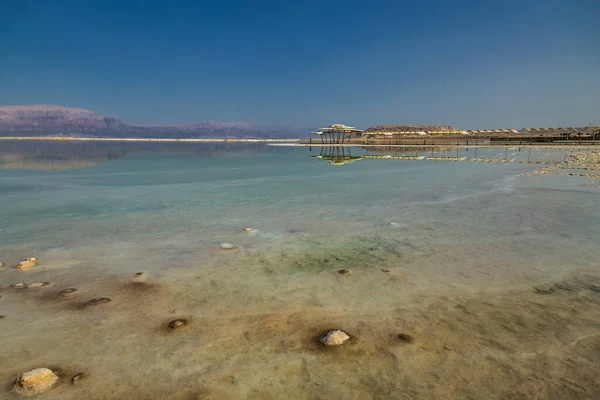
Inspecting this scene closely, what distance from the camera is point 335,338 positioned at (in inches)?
137

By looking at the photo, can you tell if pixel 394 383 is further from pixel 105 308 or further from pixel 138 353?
pixel 105 308

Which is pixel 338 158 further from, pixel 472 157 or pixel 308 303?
pixel 308 303

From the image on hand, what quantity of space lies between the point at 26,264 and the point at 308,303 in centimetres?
437

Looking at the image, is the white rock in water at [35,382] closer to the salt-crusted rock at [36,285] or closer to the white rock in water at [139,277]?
the white rock in water at [139,277]

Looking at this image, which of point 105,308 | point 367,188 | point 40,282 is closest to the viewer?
point 105,308

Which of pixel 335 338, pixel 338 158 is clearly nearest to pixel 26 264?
pixel 335 338

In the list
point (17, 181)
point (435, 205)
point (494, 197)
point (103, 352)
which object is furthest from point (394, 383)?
point (17, 181)

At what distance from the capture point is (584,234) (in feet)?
23.6

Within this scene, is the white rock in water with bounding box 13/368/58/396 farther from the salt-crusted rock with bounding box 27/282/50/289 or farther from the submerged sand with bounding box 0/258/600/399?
the salt-crusted rock with bounding box 27/282/50/289

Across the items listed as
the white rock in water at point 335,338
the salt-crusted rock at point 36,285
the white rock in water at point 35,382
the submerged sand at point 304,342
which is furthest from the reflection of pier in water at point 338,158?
the white rock in water at point 35,382

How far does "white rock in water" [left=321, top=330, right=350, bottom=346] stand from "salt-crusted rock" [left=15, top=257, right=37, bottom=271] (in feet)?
15.4

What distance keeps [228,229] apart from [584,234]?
23.4 ft

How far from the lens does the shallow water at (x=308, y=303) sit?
2.96 meters

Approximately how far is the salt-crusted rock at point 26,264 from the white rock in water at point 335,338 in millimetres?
4687
